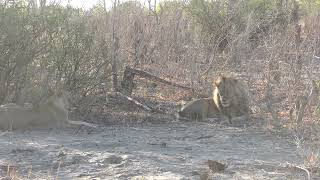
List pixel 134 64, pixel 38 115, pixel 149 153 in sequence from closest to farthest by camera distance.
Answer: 1. pixel 149 153
2. pixel 38 115
3. pixel 134 64

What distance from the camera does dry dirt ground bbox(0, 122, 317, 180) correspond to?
6.56 meters

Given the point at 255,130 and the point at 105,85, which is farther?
the point at 105,85

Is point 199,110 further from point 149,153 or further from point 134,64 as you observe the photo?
point 134,64

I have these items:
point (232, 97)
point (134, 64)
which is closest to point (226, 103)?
point (232, 97)

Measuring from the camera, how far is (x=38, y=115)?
32.2ft

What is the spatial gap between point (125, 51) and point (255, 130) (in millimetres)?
4532

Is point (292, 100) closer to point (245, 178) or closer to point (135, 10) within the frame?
point (245, 178)

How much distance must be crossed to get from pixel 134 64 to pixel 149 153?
635 centimetres

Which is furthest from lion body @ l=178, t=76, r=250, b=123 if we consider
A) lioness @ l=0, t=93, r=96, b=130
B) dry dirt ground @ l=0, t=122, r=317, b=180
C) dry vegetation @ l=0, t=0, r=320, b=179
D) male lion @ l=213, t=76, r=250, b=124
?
lioness @ l=0, t=93, r=96, b=130

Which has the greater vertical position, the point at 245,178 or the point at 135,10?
the point at 135,10

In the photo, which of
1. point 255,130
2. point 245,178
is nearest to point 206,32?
point 255,130

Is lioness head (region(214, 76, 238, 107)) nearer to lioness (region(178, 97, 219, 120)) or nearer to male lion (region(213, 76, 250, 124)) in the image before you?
male lion (region(213, 76, 250, 124))

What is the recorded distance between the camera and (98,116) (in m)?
10.5

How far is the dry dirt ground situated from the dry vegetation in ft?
1.89
